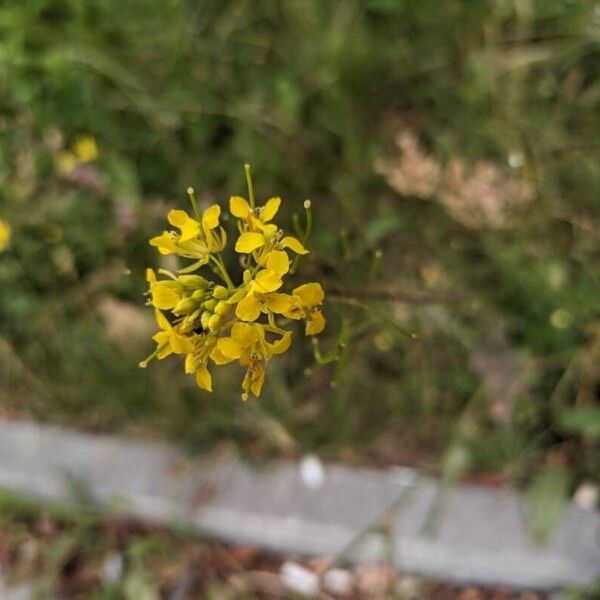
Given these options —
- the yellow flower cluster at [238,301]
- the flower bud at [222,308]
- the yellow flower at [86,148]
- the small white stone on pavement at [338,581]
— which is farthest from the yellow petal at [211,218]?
the small white stone on pavement at [338,581]

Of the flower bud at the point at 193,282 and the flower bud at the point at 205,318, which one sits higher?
the flower bud at the point at 193,282

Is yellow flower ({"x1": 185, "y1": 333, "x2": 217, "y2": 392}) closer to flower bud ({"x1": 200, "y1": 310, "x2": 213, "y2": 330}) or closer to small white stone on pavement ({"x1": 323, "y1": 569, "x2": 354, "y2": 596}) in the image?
flower bud ({"x1": 200, "y1": 310, "x2": 213, "y2": 330})

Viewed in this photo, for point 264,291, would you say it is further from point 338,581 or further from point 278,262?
point 338,581

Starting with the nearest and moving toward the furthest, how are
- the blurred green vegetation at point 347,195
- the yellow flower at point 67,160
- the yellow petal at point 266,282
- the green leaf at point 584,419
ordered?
the yellow petal at point 266,282 < the green leaf at point 584,419 < the blurred green vegetation at point 347,195 < the yellow flower at point 67,160

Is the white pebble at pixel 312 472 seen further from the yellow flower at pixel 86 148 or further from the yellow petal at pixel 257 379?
the yellow petal at pixel 257 379

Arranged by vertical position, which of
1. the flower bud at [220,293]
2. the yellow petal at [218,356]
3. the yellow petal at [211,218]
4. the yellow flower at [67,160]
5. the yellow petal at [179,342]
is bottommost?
the yellow flower at [67,160]

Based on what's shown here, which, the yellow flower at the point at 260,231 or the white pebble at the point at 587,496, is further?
the white pebble at the point at 587,496

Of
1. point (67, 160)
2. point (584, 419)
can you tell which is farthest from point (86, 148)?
point (584, 419)
